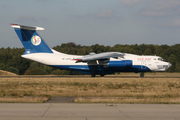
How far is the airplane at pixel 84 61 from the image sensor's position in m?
37.5

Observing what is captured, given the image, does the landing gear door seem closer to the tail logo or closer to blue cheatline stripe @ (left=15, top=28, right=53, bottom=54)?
blue cheatline stripe @ (left=15, top=28, right=53, bottom=54)

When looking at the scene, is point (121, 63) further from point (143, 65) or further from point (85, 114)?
point (85, 114)

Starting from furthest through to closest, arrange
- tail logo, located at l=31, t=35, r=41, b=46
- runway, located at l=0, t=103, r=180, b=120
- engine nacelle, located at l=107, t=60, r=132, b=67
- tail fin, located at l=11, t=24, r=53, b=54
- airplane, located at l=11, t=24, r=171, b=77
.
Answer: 1. tail logo, located at l=31, t=35, r=41, b=46
2. tail fin, located at l=11, t=24, r=53, b=54
3. airplane, located at l=11, t=24, r=171, b=77
4. engine nacelle, located at l=107, t=60, r=132, b=67
5. runway, located at l=0, t=103, r=180, b=120

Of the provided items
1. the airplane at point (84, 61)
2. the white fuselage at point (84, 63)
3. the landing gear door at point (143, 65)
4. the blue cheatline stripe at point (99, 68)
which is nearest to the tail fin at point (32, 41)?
the airplane at point (84, 61)

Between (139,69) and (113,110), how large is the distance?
27987 millimetres

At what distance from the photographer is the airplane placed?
3750 cm

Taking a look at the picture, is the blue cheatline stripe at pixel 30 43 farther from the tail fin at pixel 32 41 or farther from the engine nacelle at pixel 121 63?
the engine nacelle at pixel 121 63

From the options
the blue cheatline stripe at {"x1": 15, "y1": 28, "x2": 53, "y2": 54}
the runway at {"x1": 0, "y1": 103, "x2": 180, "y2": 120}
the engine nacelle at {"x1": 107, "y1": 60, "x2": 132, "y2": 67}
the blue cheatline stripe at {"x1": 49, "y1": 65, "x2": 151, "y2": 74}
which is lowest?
the runway at {"x1": 0, "y1": 103, "x2": 180, "y2": 120}

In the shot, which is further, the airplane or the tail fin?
the tail fin

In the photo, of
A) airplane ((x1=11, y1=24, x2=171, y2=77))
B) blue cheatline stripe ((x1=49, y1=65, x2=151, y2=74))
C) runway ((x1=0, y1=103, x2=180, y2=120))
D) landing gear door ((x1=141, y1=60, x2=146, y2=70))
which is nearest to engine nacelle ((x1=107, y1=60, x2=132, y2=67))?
airplane ((x1=11, y1=24, x2=171, y2=77))

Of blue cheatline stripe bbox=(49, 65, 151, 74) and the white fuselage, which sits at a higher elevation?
the white fuselage

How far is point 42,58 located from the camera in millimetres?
38594

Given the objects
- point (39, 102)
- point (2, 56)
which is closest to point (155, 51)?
point (2, 56)

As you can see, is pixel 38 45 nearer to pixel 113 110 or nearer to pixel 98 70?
pixel 98 70
